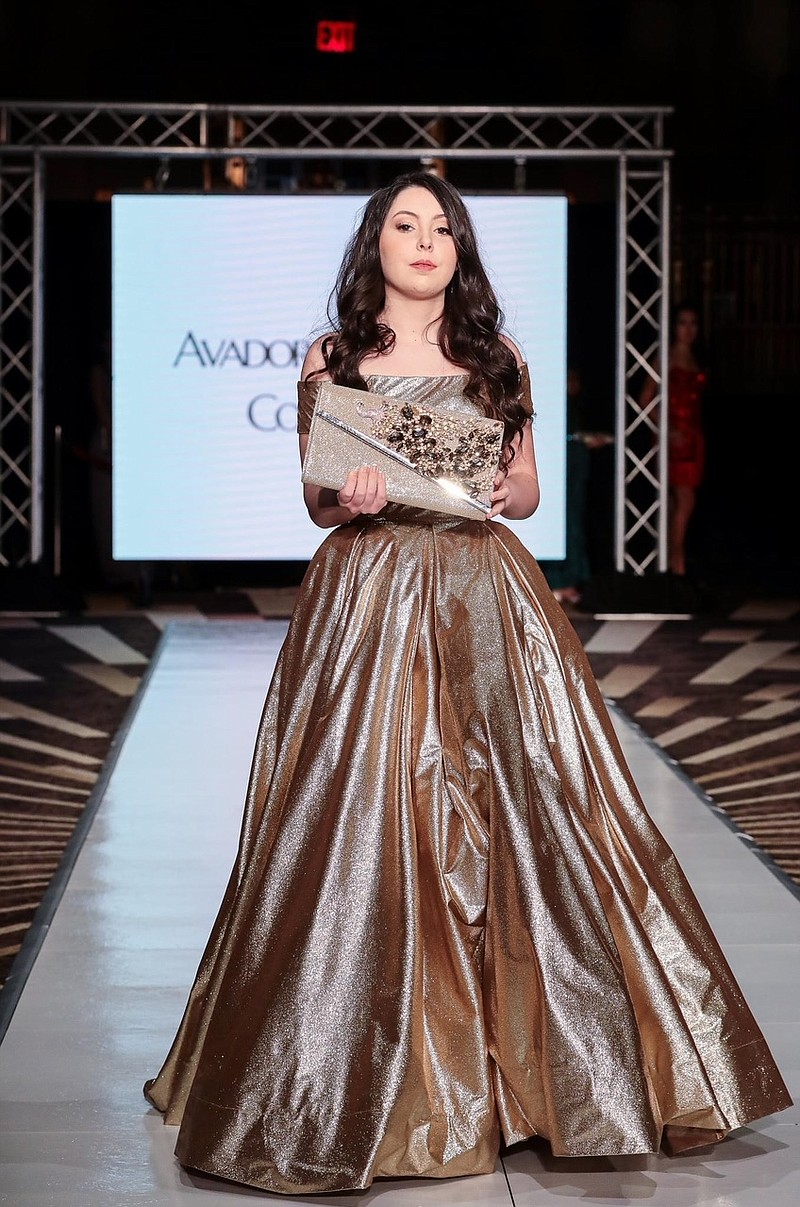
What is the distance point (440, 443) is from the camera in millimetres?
2316

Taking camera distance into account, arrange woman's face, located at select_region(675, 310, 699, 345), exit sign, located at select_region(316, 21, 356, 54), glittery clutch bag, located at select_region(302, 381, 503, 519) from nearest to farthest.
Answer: glittery clutch bag, located at select_region(302, 381, 503, 519), woman's face, located at select_region(675, 310, 699, 345), exit sign, located at select_region(316, 21, 356, 54)

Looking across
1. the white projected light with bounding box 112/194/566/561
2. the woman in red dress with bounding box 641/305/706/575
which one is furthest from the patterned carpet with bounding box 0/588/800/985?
the woman in red dress with bounding box 641/305/706/575

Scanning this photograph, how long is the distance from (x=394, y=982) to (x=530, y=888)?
22 centimetres

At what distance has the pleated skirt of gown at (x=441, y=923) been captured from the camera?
7.18 feet

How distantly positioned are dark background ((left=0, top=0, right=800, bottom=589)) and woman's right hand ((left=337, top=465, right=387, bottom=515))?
7609mm

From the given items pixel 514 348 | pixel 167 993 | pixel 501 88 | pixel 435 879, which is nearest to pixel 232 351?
pixel 501 88

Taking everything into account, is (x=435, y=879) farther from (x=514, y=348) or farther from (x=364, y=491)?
(x=514, y=348)

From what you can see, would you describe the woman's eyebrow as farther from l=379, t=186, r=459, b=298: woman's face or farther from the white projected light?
the white projected light

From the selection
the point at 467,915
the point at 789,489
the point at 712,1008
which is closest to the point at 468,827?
the point at 467,915

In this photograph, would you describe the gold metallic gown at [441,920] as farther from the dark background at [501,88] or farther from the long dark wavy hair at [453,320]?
the dark background at [501,88]

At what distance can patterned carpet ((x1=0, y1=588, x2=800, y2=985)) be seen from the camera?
14.1ft

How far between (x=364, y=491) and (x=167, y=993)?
47.8 inches

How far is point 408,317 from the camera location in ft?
7.97

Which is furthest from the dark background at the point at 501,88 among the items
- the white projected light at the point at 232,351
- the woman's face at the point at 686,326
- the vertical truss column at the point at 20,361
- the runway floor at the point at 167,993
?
the runway floor at the point at 167,993
